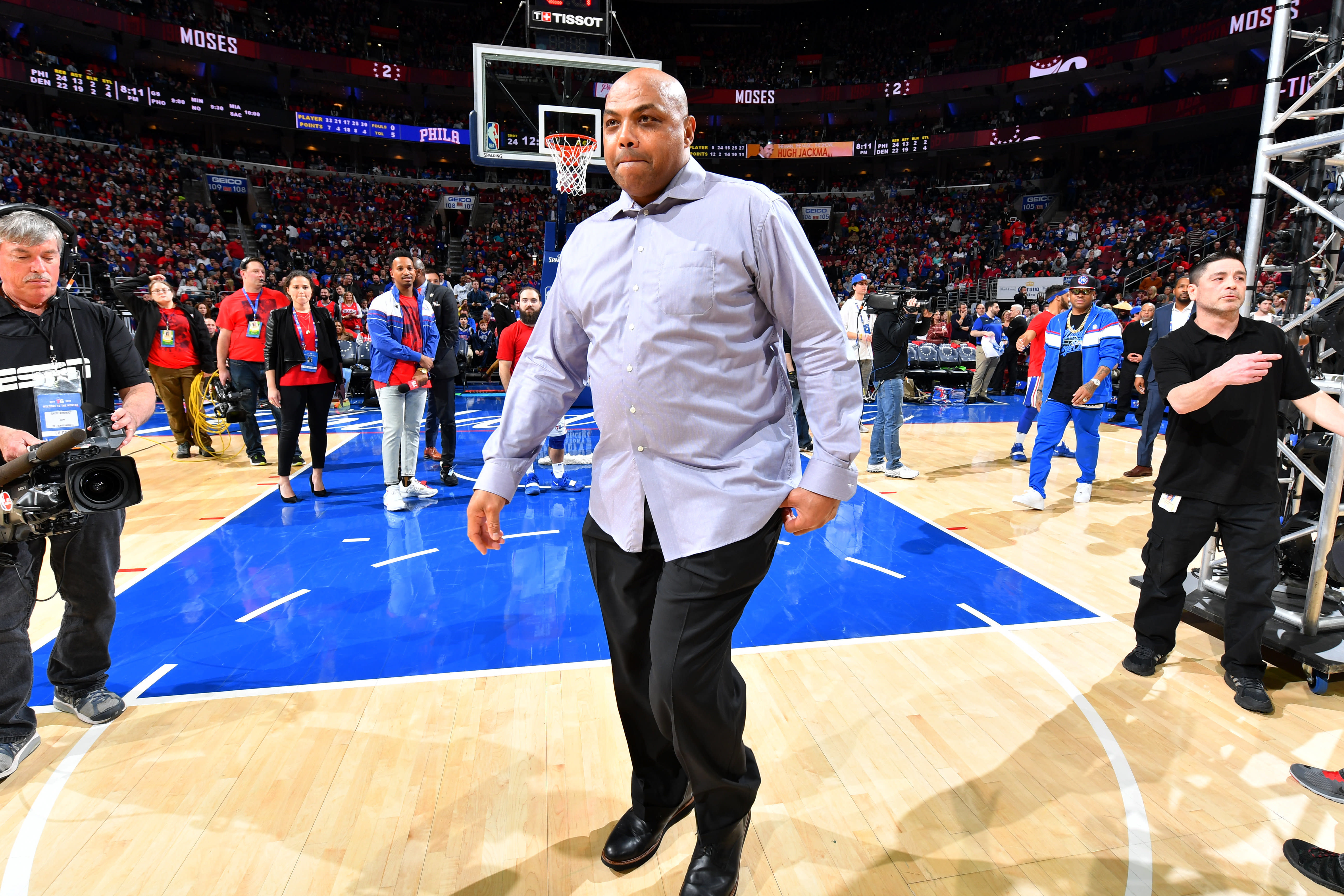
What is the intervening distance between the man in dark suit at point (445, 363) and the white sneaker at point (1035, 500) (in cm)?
494

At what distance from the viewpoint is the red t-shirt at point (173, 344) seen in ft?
23.5

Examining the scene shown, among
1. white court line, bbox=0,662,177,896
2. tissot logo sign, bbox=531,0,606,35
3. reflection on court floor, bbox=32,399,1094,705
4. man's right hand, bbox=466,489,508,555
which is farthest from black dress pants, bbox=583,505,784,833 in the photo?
tissot logo sign, bbox=531,0,606,35

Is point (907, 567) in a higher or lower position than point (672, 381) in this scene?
lower

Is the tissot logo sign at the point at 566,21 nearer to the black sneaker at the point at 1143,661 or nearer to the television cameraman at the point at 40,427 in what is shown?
the television cameraman at the point at 40,427

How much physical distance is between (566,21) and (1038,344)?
9.19 meters

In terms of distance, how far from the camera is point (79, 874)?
1.96 meters

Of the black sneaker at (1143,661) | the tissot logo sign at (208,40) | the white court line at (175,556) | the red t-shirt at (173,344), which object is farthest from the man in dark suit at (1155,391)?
the tissot logo sign at (208,40)

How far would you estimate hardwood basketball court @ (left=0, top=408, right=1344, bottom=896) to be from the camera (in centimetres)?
199

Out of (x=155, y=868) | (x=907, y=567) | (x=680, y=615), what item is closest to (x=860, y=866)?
(x=680, y=615)

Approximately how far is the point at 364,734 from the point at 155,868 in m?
0.73

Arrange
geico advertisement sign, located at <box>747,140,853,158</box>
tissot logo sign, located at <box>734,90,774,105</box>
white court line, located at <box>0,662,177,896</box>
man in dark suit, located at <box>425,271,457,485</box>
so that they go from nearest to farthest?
white court line, located at <box>0,662,177,896</box> → man in dark suit, located at <box>425,271,457,485</box> → tissot logo sign, located at <box>734,90,774,105</box> → geico advertisement sign, located at <box>747,140,853,158</box>

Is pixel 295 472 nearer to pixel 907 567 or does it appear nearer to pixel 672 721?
pixel 907 567

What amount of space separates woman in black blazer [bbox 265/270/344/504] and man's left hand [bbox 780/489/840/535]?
5.01 m

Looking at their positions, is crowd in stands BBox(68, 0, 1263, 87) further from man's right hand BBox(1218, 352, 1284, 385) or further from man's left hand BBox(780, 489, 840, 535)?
man's left hand BBox(780, 489, 840, 535)
